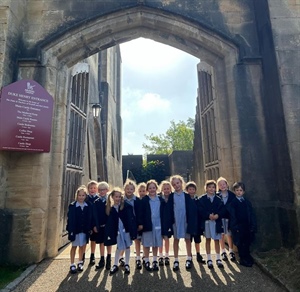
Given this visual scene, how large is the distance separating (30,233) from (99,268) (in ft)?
4.64

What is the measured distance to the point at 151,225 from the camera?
12.1ft

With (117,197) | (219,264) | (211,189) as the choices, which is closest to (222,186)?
(211,189)

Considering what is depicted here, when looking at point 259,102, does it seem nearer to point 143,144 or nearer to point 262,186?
point 262,186

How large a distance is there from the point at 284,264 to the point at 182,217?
5.19 feet

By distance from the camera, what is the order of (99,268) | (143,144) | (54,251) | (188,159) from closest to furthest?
1. (99,268)
2. (54,251)
3. (188,159)
4. (143,144)

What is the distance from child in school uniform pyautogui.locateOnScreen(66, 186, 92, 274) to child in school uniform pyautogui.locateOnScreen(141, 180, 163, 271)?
86 cm

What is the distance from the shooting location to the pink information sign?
4.12m

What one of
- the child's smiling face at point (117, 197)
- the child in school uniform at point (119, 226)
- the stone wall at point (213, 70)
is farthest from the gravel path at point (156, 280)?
the child's smiling face at point (117, 197)

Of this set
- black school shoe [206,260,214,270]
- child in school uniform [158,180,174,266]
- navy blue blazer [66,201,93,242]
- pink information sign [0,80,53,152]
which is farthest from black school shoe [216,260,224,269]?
pink information sign [0,80,53,152]

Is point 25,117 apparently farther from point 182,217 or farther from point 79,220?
point 182,217

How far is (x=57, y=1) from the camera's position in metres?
5.34

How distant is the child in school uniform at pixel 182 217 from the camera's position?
12.3 feet

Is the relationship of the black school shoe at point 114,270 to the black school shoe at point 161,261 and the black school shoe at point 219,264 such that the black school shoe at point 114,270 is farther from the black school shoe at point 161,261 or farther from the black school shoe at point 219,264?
the black school shoe at point 219,264

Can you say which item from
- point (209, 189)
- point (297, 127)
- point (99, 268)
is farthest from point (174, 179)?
point (297, 127)
